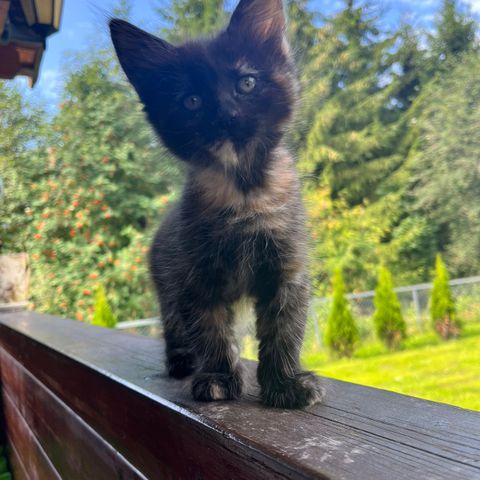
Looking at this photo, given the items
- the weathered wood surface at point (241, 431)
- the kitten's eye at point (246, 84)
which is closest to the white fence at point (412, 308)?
the weathered wood surface at point (241, 431)

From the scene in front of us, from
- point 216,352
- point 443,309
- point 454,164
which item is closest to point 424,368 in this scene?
point 443,309

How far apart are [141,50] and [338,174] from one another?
7178 millimetres

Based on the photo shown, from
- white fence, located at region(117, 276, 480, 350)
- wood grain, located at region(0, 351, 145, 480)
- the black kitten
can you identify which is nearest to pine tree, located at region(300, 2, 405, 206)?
white fence, located at region(117, 276, 480, 350)

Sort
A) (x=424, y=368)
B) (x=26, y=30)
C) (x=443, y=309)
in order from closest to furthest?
(x=26, y=30) < (x=424, y=368) < (x=443, y=309)

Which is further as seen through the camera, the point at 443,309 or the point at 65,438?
the point at 443,309

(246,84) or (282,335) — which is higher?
(246,84)

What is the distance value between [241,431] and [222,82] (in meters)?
0.44

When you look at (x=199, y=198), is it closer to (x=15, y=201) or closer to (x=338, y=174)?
(x=15, y=201)

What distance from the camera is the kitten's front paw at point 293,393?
2.13 ft

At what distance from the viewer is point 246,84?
72 cm

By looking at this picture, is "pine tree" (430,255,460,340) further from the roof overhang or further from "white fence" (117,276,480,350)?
the roof overhang

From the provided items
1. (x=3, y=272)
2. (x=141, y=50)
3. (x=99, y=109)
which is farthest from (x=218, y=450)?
(x=99, y=109)

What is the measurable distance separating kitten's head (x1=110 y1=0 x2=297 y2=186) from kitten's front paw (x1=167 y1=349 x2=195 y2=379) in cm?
36

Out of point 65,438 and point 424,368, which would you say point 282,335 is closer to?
point 65,438
